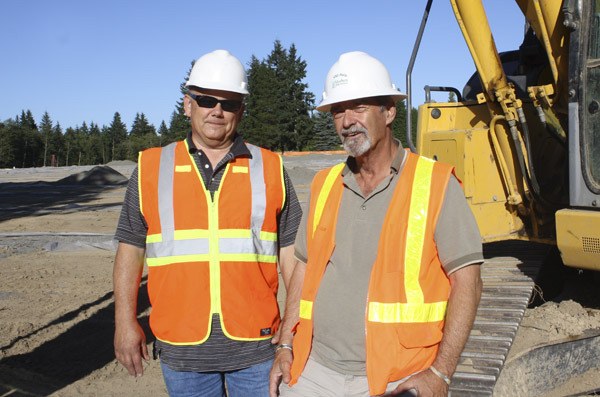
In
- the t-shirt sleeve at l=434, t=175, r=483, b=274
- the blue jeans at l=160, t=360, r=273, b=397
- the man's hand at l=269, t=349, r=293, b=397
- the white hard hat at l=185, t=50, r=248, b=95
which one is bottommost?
the blue jeans at l=160, t=360, r=273, b=397

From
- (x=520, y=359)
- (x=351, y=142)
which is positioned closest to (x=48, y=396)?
(x=520, y=359)

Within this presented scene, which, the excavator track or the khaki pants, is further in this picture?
the excavator track

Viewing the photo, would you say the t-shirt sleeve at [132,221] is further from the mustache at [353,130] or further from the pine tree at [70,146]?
the pine tree at [70,146]

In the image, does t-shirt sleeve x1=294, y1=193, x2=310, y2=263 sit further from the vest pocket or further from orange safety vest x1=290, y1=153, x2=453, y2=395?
the vest pocket

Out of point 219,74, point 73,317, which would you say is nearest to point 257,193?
point 219,74

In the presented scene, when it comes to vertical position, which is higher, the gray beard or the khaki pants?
the gray beard

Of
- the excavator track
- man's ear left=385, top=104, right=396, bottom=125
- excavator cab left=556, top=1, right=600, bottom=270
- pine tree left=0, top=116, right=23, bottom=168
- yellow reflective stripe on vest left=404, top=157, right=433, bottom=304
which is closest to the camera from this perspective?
yellow reflective stripe on vest left=404, top=157, right=433, bottom=304

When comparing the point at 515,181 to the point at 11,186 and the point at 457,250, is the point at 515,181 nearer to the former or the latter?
the point at 457,250

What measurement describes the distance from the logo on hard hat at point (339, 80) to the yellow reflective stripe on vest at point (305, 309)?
86cm

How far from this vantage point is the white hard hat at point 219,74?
327 cm

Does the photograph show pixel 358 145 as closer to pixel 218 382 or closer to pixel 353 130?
pixel 353 130

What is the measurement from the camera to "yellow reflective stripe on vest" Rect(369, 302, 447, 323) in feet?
8.18

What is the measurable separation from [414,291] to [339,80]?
2.93 ft

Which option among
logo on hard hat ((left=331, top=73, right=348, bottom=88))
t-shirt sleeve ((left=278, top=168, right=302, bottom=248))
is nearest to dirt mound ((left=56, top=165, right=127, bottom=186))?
t-shirt sleeve ((left=278, top=168, right=302, bottom=248))
